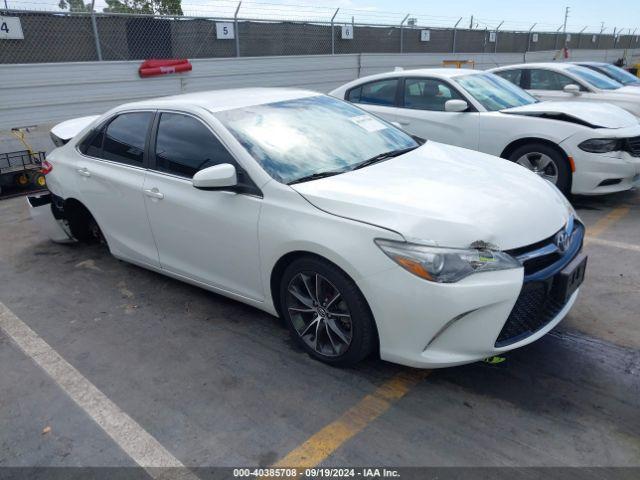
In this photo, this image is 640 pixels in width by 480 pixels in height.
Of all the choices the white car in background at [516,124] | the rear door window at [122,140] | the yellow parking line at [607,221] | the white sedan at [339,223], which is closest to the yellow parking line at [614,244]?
the yellow parking line at [607,221]

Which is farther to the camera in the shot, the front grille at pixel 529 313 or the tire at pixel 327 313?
the tire at pixel 327 313

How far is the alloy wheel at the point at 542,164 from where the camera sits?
5875 millimetres

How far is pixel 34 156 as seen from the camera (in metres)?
7.86

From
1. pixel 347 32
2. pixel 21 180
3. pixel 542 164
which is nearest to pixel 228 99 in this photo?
pixel 542 164

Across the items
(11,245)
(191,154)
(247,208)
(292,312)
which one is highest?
(191,154)

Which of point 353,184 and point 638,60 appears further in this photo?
point 638,60

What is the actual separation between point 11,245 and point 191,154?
326cm

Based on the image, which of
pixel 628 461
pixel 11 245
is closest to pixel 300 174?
pixel 628 461

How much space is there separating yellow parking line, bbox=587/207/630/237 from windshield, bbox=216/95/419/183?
94.9 inches

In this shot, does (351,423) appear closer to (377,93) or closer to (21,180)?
(377,93)

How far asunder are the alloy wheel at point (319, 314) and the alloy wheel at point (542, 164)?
13.0ft

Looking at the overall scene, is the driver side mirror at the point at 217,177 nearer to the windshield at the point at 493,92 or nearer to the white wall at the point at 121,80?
the windshield at the point at 493,92

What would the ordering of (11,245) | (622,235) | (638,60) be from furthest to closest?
(638,60) < (11,245) < (622,235)

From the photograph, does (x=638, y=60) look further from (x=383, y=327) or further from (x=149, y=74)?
(x=383, y=327)
